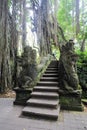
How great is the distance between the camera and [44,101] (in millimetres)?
4930

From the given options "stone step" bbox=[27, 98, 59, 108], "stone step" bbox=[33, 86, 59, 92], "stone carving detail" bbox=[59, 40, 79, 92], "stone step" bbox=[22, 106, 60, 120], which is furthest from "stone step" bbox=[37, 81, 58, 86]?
"stone step" bbox=[22, 106, 60, 120]

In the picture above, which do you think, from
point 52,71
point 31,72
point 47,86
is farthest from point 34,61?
point 52,71

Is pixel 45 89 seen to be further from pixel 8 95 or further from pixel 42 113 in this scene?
pixel 8 95

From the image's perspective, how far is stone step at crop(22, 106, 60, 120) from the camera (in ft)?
13.8

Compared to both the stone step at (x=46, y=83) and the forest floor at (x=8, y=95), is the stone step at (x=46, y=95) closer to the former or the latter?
the stone step at (x=46, y=83)

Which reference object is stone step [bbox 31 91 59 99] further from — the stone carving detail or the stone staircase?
the stone carving detail

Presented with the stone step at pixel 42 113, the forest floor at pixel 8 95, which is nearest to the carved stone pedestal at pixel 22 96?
the stone step at pixel 42 113

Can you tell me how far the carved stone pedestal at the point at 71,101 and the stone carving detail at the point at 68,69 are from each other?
0.18 metres

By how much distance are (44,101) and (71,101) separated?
89 centimetres

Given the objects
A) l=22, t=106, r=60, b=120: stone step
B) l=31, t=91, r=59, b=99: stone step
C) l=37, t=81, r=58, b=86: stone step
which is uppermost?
l=37, t=81, r=58, b=86: stone step

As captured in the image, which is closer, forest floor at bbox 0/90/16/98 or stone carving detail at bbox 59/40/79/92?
stone carving detail at bbox 59/40/79/92

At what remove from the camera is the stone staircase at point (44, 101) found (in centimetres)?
436

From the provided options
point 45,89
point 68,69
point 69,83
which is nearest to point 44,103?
point 45,89

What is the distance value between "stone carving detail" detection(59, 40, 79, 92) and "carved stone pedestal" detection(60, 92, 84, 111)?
0.60 ft
